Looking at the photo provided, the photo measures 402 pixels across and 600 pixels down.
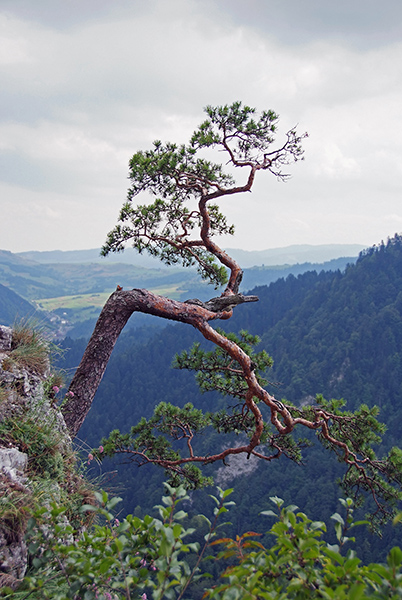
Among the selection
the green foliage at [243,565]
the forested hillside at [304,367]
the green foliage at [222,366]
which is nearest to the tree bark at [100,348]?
the green foliage at [222,366]

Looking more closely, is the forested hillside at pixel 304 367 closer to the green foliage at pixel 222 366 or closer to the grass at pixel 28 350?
the green foliage at pixel 222 366

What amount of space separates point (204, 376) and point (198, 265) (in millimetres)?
2350

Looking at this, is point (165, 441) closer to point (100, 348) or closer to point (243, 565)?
point (100, 348)

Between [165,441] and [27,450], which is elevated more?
[27,450]

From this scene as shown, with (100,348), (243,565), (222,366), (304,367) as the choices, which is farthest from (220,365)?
(304,367)

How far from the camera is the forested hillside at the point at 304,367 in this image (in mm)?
70875

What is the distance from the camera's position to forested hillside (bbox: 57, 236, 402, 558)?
70.9 metres

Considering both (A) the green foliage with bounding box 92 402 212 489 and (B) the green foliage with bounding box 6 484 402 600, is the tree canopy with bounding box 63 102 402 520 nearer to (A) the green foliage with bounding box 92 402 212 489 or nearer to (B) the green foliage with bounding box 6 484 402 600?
(A) the green foliage with bounding box 92 402 212 489

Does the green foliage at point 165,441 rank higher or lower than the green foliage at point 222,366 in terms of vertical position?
lower

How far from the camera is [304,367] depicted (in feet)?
306

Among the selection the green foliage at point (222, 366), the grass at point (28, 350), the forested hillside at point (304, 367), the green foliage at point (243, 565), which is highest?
the grass at point (28, 350)

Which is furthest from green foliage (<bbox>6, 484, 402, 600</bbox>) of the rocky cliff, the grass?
the grass

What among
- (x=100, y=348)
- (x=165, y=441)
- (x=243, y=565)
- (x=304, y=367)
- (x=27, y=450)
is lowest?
(x=304, y=367)

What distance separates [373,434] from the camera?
6637 millimetres
